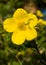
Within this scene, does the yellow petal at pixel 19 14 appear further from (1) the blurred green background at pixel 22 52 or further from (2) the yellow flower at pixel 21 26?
(1) the blurred green background at pixel 22 52

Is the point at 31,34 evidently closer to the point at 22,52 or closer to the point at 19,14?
the point at 19,14

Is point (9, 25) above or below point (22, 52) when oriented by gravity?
above

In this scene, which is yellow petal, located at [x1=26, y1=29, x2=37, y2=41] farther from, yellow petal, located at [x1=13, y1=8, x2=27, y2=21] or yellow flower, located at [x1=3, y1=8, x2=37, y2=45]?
yellow petal, located at [x1=13, y1=8, x2=27, y2=21]

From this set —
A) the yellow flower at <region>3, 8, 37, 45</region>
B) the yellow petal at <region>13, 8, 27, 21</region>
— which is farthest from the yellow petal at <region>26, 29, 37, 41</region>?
the yellow petal at <region>13, 8, 27, 21</region>

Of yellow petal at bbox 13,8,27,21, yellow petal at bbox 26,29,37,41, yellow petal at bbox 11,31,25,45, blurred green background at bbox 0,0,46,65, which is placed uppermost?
yellow petal at bbox 13,8,27,21

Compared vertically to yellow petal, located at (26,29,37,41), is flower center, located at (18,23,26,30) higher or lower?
lower

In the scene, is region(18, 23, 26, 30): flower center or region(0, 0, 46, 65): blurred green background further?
region(0, 0, 46, 65): blurred green background

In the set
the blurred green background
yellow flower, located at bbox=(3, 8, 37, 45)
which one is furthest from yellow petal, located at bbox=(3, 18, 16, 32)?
the blurred green background

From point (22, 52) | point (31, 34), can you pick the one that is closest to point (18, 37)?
point (31, 34)

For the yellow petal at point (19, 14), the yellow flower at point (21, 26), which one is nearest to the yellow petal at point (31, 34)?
the yellow flower at point (21, 26)
